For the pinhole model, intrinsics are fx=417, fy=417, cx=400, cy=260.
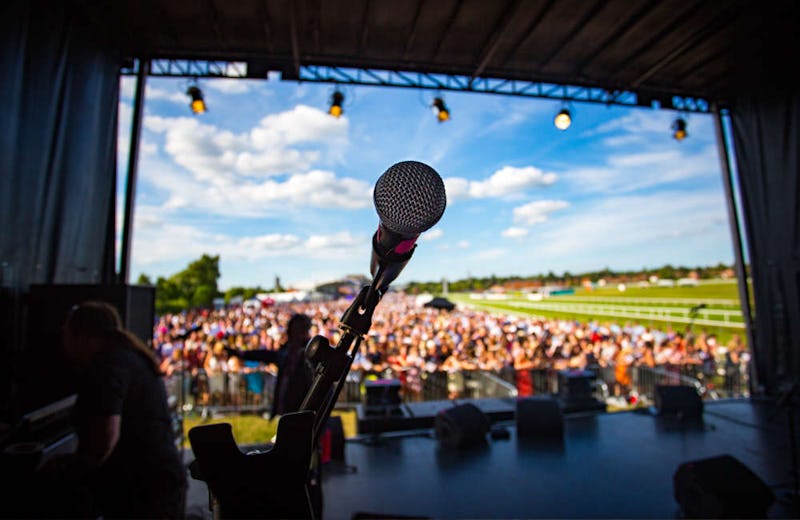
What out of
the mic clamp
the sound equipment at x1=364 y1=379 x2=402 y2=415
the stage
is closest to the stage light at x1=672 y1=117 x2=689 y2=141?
the stage

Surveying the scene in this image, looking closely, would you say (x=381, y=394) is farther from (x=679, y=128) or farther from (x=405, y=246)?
(x=679, y=128)

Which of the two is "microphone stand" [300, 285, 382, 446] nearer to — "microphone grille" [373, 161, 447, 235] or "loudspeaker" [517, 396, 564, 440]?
"microphone grille" [373, 161, 447, 235]

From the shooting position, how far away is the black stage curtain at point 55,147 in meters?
3.64

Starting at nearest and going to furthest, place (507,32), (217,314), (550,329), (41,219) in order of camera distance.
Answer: (41,219) < (507,32) < (550,329) < (217,314)

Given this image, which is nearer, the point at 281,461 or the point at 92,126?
the point at 281,461

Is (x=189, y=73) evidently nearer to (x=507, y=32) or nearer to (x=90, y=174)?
(x=90, y=174)

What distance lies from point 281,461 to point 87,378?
1.50 metres

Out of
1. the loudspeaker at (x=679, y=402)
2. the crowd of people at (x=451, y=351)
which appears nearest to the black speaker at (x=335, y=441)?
the crowd of people at (x=451, y=351)

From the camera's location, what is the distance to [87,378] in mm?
1628

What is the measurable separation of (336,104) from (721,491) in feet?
22.0

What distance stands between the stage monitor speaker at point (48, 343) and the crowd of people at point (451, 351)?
2394 mm

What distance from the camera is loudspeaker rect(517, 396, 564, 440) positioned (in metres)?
4.96

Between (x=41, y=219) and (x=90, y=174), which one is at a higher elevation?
(x=90, y=174)

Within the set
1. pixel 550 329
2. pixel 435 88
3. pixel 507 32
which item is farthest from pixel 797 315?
pixel 435 88
